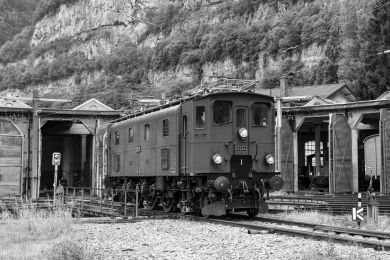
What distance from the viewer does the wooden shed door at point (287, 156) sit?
3544 centimetres

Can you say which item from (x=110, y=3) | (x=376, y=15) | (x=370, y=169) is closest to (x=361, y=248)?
(x=370, y=169)

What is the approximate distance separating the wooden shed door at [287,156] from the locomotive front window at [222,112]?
18182 mm

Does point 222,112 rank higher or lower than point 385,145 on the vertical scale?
higher

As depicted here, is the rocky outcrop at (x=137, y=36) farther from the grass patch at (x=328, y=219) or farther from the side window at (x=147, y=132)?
the grass patch at (x=328, y=219)

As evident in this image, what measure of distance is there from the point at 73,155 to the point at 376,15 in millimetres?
30797

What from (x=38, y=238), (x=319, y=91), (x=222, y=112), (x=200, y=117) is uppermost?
(x=319, y=91)

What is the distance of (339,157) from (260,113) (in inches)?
606

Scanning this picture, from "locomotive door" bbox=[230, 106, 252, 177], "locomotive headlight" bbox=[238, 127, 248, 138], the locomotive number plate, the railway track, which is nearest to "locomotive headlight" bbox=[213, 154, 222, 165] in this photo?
"locomotive door" bbox=[230, 106, 252, 177]

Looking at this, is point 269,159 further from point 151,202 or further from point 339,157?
point 339,157

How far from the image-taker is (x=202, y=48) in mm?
124938

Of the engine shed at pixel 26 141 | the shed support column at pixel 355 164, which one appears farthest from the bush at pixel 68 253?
the engine shed at pixel 26 141

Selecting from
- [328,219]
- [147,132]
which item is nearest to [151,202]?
[147,132]

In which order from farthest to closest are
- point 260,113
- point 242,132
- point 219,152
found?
point 260,113 < point 242,132 < point 219,152

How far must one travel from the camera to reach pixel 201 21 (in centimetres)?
14412
